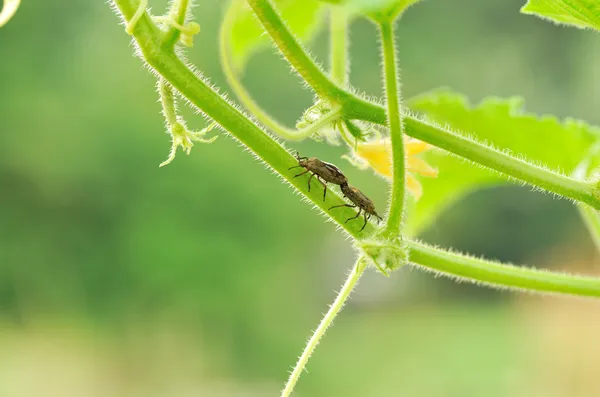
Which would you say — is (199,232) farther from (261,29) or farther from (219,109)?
(219,109)

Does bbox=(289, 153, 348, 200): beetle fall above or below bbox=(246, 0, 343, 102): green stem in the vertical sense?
below

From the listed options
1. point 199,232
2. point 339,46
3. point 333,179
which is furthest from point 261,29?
point 199,232

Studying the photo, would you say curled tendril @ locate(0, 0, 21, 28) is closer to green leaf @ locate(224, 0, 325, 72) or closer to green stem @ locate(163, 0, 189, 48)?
green stem @ locate(163, 0, 189, 48)

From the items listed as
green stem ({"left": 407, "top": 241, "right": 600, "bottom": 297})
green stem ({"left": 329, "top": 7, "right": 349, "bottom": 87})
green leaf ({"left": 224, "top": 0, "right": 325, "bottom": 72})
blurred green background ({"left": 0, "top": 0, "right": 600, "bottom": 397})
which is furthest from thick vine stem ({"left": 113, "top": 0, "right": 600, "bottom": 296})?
blurred green background ({"left": 0, "top": 0, "right": 600, "bottom": 397})

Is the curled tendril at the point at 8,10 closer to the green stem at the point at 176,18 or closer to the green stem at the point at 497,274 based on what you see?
the green stem at the point at 176,18

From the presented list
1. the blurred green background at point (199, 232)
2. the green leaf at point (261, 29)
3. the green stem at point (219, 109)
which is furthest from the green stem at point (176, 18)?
the blurred green background at point (199, 232)

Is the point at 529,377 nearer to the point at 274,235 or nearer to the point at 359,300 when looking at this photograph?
the point at 359,300
